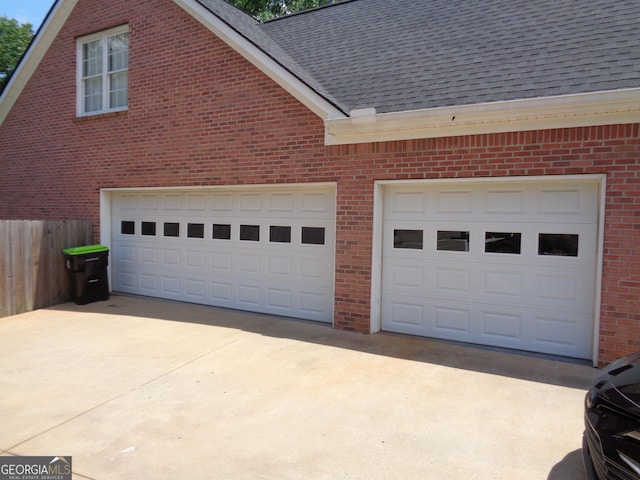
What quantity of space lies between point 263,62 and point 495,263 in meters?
5.04

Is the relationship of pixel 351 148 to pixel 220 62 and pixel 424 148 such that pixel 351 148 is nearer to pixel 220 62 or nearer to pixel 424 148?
pixel 424 148

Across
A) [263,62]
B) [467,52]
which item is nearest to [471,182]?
[467,52]

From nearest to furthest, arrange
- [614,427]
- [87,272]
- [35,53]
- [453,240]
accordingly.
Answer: [614,427]
[453,240]
[87,272]
[35,53]

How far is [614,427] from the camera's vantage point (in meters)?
2.45

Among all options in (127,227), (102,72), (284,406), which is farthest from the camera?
(102,72)

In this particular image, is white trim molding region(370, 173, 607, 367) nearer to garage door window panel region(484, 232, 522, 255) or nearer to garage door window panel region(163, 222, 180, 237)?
garage door window panel region(484, 232, 522, 255)

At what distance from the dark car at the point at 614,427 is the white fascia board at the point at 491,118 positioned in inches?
133

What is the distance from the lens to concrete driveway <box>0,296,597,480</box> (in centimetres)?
322

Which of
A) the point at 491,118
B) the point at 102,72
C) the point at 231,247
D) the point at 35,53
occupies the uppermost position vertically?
the point at 35,53

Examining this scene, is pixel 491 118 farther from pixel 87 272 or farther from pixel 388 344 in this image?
pixel 87 272

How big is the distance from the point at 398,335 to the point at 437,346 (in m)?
0.70

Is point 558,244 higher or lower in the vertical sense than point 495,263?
higher

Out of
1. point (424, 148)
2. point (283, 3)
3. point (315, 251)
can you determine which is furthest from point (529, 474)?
point (283, 3)

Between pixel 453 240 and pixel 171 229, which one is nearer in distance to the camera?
pixel 453 240
